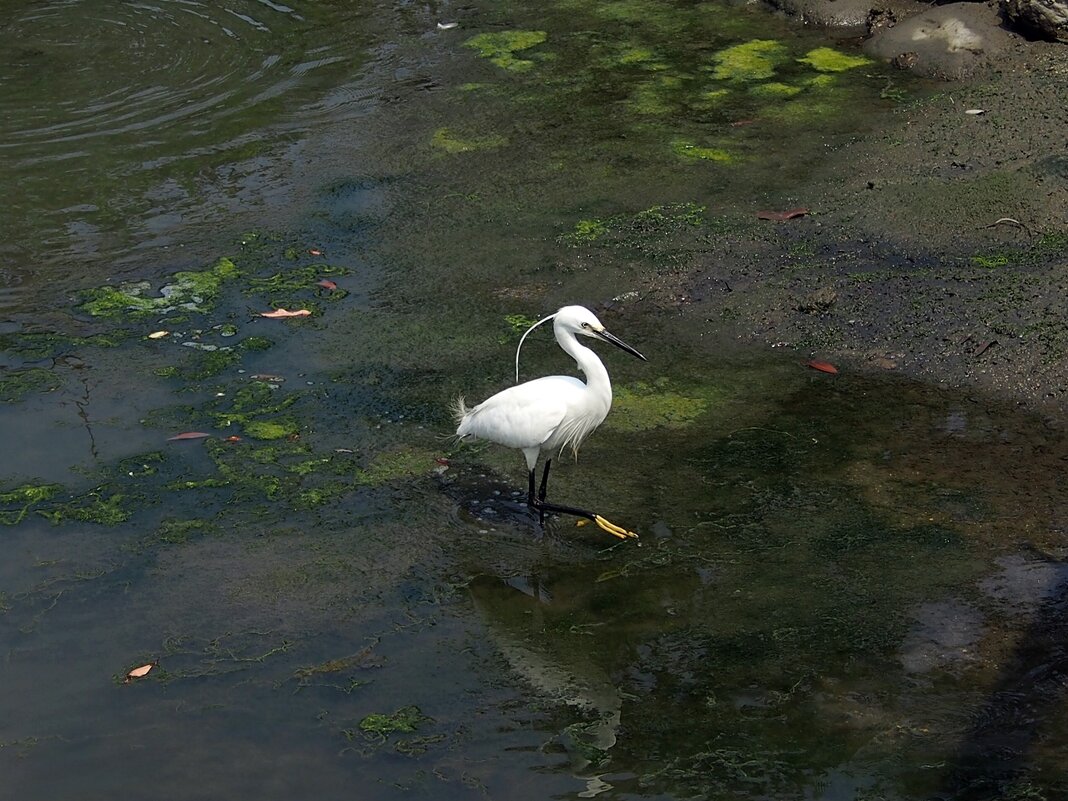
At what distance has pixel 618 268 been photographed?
301 inches

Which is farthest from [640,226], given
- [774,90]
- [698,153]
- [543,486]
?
[543,486]

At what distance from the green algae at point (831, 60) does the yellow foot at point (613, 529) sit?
19.3 ft

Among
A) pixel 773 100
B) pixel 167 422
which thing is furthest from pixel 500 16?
pixel 167 422

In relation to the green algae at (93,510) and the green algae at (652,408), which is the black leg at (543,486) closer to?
the green algae at (652,408)

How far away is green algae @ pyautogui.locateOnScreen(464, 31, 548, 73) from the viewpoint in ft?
35.2

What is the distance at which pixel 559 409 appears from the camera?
18.2 ft

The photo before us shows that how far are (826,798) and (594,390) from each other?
6.93 ft

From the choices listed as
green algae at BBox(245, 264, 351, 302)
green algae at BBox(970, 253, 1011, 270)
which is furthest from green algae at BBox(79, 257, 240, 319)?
green algae at BBox(970, 253, 1011, 270)

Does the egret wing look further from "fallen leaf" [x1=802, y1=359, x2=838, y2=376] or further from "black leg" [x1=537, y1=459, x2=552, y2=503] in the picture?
"fallen leaf" [x1=802, y1=359, x2=838, y2=376]

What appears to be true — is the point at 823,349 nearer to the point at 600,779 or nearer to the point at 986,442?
the point at 986,442

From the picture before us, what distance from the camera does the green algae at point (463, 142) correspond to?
30.6 feet

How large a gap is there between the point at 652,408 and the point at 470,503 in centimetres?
113

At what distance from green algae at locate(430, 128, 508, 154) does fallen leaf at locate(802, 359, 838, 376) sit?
3569 mm

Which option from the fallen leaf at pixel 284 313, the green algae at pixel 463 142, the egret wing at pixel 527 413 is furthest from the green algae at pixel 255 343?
the green algae at pixel 463 142
